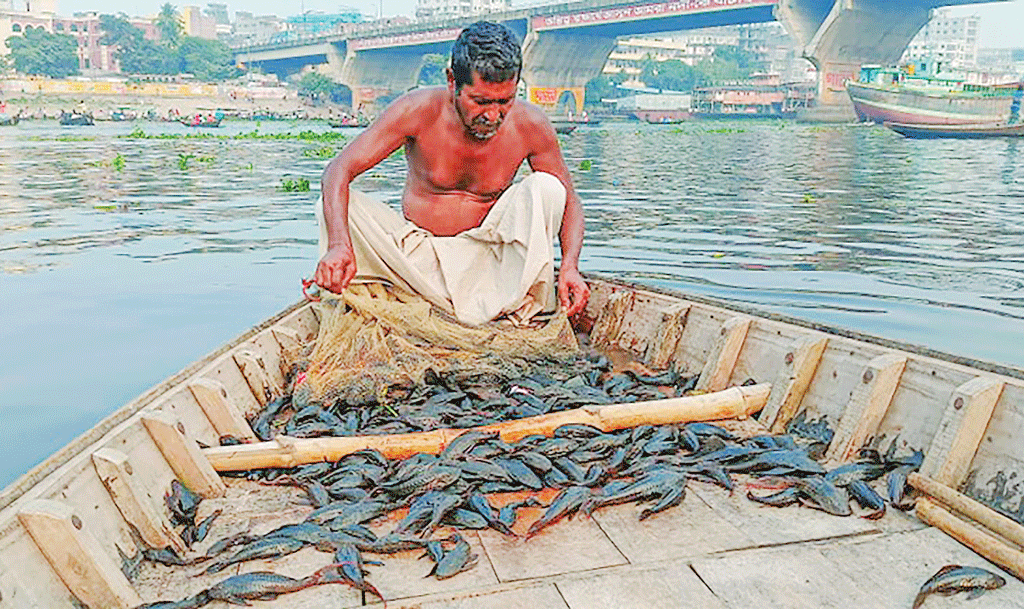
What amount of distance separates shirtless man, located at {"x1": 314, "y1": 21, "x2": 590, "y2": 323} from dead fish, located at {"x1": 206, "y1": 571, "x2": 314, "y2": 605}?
2.30 meters

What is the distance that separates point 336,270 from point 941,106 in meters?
57.3

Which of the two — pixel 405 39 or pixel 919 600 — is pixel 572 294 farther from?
pixel 405 39

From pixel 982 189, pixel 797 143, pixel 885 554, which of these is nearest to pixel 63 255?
pixel 885 554

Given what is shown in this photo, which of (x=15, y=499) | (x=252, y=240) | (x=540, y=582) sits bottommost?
(x=252, y=240)

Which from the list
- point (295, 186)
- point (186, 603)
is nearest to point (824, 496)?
point (186, 603)

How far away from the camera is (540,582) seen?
9.40 feet

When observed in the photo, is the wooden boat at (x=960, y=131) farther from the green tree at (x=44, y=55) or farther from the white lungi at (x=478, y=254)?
the green tree at (x=44, y=55)

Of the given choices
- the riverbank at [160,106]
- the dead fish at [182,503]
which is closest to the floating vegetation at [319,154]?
the dead fish at [182,503]

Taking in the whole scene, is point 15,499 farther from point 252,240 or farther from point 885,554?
point 252,240

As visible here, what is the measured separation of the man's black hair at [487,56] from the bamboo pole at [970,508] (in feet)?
9.76

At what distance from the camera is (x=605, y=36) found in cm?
8081

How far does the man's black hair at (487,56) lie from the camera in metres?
4.79

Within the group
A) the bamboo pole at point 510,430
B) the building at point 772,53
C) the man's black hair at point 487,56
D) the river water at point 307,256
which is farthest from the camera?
the building at point 772,53

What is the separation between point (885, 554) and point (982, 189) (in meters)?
20.4
